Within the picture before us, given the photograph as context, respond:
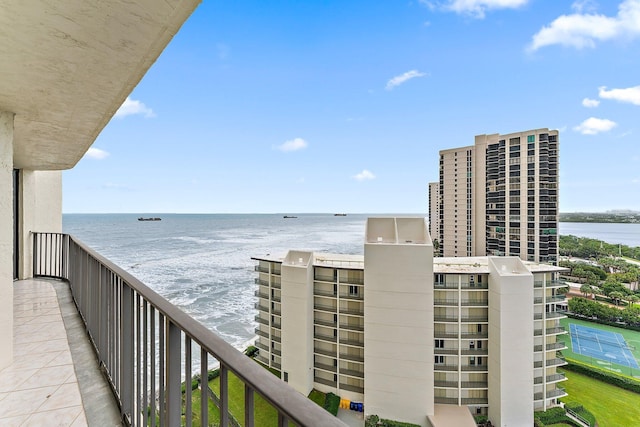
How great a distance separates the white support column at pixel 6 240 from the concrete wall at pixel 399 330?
884 centimetres

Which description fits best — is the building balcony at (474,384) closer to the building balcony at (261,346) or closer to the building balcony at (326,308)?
the building balcony at (326,308)

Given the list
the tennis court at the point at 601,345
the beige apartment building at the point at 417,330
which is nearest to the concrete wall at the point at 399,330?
the beige apartment building at the point at 417,330

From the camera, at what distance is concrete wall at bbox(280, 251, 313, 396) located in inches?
440

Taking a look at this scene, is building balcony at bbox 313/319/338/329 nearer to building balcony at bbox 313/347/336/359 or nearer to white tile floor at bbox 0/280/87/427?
building balcony at bbox 313/347/336/359

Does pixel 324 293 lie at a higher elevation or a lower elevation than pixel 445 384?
higher

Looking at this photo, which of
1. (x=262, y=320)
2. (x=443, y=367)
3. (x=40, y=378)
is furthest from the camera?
(x=262, y=320)

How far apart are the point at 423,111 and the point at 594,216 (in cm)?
3239

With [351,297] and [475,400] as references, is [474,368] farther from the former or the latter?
[351,297]

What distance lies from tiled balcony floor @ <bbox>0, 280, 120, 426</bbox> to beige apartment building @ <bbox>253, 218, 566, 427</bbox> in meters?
8.32

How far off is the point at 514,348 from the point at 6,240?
12.9m

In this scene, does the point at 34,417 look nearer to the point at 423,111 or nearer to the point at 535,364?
the point at 535,364

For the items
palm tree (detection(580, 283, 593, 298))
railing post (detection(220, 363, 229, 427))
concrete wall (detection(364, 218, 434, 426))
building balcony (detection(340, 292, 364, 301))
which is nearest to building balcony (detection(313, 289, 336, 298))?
building balcony (detection(340, 292, 364, 301))

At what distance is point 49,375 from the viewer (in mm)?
2291

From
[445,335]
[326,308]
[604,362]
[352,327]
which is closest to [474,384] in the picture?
[445,335]
